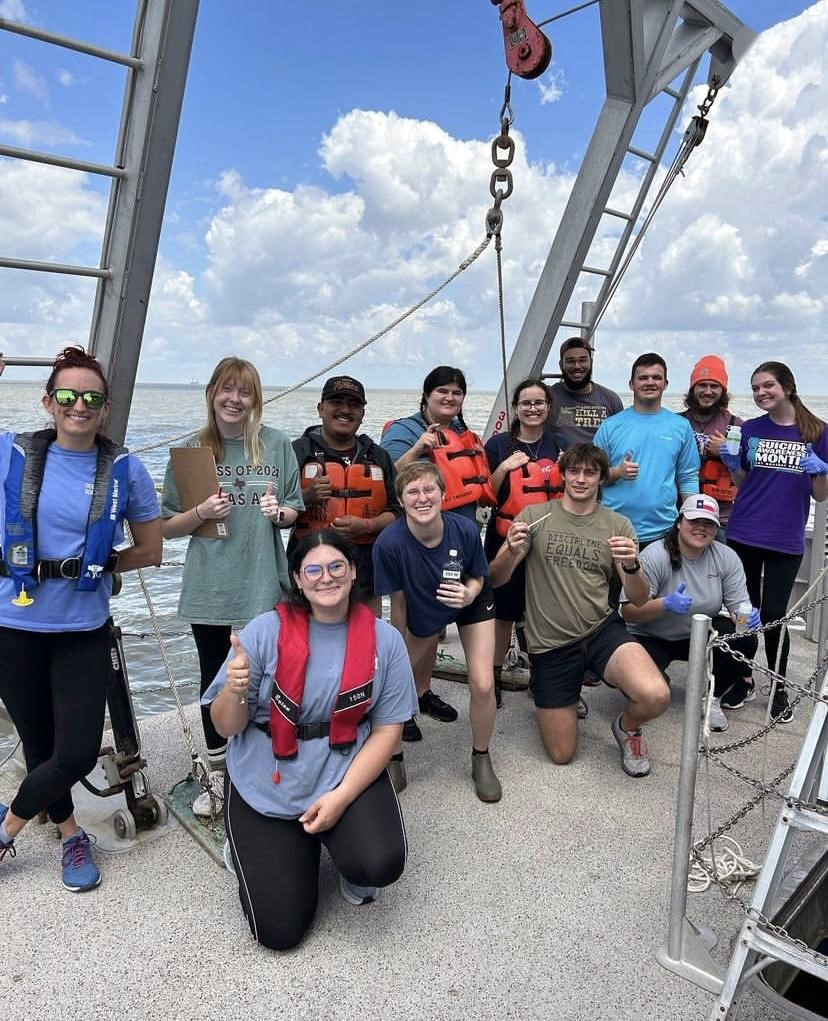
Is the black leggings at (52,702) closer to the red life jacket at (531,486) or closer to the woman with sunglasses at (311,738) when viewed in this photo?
the woman with sunglasses at (311,738)

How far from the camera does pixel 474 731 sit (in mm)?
2828

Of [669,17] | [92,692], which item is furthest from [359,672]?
[669,17]

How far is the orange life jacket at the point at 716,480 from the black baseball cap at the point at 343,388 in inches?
74.2

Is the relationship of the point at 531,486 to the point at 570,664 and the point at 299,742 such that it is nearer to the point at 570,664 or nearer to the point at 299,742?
the point at 570,664

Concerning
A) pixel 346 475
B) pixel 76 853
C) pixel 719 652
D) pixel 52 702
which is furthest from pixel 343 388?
pixel 719 652

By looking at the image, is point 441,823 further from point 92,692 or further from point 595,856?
point 92,692

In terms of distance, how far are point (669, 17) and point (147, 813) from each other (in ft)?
15.9

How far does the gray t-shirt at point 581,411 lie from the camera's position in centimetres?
373

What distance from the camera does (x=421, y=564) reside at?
8.88 ft

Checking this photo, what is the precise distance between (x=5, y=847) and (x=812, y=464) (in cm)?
345

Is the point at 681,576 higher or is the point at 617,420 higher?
the point at 617,420

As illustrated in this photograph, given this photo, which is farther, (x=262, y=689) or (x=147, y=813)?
(x=147, y=813)

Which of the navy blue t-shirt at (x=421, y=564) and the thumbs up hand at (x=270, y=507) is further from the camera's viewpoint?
the navy blue t-shirt at (x=421, y=564)

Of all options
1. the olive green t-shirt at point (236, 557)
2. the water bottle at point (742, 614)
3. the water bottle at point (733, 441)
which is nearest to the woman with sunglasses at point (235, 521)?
the olive green t-shirt at point (236, 557)
